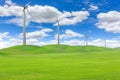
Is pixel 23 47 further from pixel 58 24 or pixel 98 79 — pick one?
pixel 98 79

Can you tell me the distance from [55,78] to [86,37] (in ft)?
432

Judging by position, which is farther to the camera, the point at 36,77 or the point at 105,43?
the point at 105,43

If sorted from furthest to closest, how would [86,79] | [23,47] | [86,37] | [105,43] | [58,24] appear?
[105,43]
[86,37]
[58,24]
[23,47]
[86,79]

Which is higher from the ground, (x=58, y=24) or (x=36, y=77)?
(x=58, y=24)

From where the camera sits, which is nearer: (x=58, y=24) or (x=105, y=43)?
(x=58, y=24)

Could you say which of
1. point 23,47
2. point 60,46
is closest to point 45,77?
point 23,47

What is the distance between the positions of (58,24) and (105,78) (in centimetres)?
9503

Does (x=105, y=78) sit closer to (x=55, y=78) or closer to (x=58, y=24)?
(x=55, y=78)

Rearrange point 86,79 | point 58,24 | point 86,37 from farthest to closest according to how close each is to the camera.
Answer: point 86,37 < point 58,24 < point 86,79

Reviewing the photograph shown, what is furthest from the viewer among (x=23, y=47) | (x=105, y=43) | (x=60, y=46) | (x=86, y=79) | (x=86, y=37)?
(x=105, y=43)

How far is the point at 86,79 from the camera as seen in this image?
2220cm

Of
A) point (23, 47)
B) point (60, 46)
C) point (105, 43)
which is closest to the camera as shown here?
point (23, 47)

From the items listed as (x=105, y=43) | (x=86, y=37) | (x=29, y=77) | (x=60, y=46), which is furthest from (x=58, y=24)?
(x=29, y=77)

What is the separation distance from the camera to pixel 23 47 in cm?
10962
